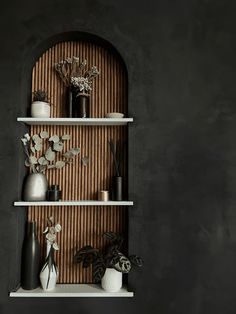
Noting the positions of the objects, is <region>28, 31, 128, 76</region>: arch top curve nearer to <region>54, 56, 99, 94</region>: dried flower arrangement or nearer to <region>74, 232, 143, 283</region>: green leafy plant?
<region>54, 56, 99, 94</region>: dried flower arrangement

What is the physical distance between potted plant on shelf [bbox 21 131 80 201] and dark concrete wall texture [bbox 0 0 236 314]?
0.11 meters

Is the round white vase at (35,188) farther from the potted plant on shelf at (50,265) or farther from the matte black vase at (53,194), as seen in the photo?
the potted plant on shelf at (50,265)

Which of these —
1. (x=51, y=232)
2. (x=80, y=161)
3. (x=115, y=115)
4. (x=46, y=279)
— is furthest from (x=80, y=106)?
(x=46, y=279)

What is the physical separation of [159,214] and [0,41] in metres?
1.48

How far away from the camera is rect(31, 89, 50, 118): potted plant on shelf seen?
2061 millimetres

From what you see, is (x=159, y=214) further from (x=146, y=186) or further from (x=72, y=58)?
(x=72, y=58)

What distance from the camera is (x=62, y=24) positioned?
208 cm

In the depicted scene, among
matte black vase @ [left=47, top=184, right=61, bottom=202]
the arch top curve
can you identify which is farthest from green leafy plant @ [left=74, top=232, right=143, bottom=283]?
the arch top curve

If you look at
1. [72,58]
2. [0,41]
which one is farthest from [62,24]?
[0,41]

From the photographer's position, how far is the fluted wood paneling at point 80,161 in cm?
216

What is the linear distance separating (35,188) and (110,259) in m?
0.63

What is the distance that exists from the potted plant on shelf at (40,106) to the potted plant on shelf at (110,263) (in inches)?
33.8

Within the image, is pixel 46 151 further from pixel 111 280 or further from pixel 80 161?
pixel 111 280

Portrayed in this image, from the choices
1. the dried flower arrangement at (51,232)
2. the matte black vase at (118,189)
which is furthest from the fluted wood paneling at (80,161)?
the matte black vase at (118,189)
